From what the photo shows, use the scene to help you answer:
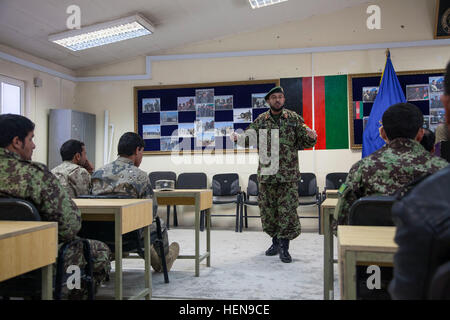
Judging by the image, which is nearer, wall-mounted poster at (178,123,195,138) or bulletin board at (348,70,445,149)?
bulletin board at (348,70,445,149)

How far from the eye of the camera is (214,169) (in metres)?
6.61

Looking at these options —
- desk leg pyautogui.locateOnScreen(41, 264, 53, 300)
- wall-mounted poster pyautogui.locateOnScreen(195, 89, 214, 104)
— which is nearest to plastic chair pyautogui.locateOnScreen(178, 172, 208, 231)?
wall-mounted poster pyautogui.locateOnScreen(195, 89, 214, 104)

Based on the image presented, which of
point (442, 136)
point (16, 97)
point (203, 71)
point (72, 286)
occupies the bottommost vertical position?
point (72, 286)

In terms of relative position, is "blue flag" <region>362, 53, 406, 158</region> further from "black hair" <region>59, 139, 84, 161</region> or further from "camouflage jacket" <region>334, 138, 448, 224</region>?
"camouflage jacket" <region>334, 138, 448, 224</region>

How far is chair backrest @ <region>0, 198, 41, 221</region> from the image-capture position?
161 cm

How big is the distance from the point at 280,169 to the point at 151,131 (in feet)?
11.3

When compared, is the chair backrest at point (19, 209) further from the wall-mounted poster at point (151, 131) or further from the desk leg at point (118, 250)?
the wall-mounted poster at point (151, 131)

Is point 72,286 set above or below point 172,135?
Answer: below

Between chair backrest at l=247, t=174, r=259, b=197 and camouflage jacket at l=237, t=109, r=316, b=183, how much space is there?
2.08m

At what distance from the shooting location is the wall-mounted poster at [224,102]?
6.60 metres
